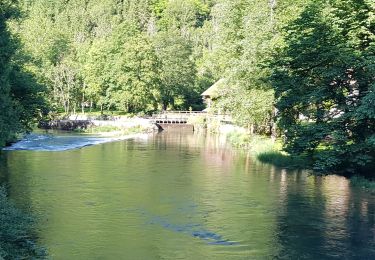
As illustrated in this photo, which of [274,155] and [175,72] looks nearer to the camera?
[274,155]

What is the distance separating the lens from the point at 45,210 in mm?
26141

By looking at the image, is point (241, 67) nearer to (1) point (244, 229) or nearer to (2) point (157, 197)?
(2) point (157, 197)

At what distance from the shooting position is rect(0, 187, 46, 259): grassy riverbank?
61.4 feet

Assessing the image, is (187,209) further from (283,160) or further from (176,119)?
Answer: (176,119)

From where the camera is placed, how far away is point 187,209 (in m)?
27.1

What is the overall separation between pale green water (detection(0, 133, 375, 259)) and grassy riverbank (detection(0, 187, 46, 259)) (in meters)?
0.56

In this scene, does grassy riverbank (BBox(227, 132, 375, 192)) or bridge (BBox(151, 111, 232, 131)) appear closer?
grassy riverbank (BBox(227, 132, 375, 192))

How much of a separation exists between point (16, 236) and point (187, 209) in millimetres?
9186

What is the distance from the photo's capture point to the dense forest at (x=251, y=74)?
32.2 meters

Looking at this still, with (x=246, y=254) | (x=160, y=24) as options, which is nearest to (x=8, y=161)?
(x=246, y=254)

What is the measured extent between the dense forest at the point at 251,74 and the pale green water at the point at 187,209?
128 inches

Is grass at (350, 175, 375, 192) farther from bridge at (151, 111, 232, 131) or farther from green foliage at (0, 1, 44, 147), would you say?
bridge at (151, 111, 232, 131)

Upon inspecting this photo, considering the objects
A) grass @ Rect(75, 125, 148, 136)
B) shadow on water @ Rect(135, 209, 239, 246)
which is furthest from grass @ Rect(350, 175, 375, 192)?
grass @ Rect(75, 125, 148, 136)

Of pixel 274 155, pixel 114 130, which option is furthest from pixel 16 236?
pixel 114 130
